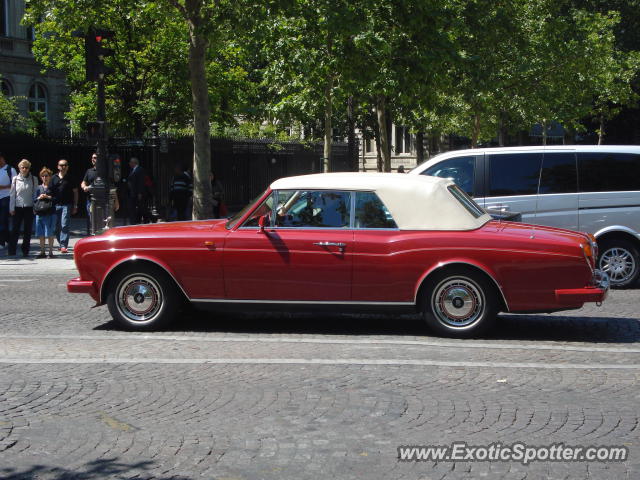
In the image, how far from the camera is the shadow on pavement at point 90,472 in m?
4.89

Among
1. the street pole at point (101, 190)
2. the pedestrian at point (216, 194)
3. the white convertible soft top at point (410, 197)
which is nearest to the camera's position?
the white convertible soft top at point (410, 197)

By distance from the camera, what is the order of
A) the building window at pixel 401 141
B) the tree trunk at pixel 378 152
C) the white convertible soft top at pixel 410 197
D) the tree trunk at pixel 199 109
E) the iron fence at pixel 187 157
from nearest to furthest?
the white convertible soft top at pixel 410 197 < the tree trunk at pixel 199 109 < the iron fence at pixel 187 157 < the tree trunk at pixel 378 152 < the building window at pixel 401 141

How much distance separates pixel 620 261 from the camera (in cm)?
1298

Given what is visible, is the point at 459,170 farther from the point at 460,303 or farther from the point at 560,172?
the point at 460,303

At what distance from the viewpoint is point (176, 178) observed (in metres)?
22.2

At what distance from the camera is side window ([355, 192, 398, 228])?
893cm

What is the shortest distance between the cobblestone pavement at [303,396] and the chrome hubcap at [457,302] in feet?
0.76

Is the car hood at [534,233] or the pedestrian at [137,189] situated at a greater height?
the pedestrian at [137,189]

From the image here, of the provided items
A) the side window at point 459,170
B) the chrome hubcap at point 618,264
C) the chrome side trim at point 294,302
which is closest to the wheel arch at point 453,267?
the chrome side trim at point 294,302

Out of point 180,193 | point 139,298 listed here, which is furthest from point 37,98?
point 139,298

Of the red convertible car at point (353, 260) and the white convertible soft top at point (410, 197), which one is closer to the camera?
the red convertible car at point (353, 260)

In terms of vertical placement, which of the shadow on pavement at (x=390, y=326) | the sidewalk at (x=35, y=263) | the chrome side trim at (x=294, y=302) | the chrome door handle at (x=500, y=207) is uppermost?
the chrome door handle at (x=500, y=207)

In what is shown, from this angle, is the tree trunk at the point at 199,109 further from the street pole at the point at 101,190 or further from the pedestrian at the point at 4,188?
the pedestrian at the point at 4,188

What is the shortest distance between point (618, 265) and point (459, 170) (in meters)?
2.58
